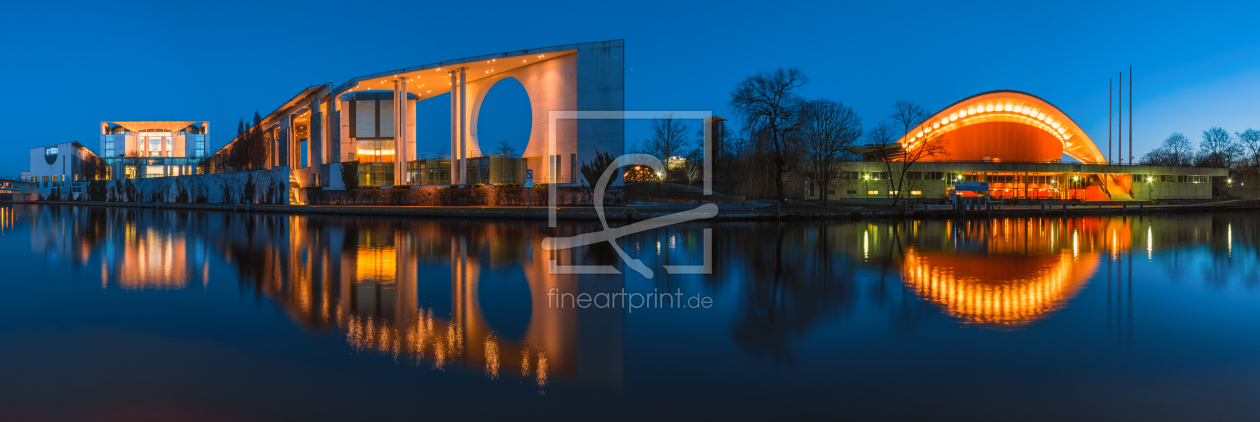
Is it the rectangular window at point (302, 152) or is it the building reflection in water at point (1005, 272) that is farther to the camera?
the rectangular window at point (302, 152)

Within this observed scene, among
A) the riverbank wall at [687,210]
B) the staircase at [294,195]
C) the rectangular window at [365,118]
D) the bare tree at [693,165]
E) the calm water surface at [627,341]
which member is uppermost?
the rectangular window at [365,118]

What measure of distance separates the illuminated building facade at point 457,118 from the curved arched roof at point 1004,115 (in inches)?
1380

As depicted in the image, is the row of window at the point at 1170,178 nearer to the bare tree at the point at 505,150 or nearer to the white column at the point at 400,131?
the bare tree at the point at 505,150

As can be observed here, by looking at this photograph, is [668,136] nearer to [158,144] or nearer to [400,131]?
[400,131]

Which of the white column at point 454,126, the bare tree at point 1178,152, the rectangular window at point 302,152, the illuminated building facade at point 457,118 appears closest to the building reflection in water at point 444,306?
the illuminated building facade at point 457,118

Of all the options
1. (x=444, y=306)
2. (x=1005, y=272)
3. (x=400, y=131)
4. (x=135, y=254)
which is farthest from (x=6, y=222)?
(x=1005, y=272)

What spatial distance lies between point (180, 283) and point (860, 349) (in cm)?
1107

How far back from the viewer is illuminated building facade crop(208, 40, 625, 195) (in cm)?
4725

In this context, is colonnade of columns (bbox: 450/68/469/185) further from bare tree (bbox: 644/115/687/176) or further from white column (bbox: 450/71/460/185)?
bare tree (bbox: 644/115/687/176)

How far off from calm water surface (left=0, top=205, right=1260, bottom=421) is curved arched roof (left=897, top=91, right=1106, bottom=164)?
56588 millimetres

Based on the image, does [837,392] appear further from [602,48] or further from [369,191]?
[369,191]

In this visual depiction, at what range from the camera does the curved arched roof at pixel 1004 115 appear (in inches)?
2621

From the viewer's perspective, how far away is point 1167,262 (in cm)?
1572

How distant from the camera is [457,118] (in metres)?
54.0
